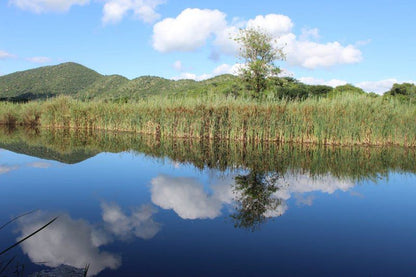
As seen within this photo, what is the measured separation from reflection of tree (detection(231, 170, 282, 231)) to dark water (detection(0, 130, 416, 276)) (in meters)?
0.02

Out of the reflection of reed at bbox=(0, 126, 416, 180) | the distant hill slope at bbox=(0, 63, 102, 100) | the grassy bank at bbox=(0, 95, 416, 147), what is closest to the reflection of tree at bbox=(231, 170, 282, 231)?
the reflection of reed at bbox=(0, 126, 416, 180)

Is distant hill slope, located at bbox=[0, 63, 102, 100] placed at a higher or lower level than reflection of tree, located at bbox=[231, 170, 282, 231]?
higher

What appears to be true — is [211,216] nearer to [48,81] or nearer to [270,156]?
[270,156]

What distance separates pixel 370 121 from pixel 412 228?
9.45 m

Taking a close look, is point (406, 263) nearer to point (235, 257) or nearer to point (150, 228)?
point (235, 257)

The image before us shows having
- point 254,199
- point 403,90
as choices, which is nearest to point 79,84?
point 403,90

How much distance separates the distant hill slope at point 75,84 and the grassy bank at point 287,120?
154ft

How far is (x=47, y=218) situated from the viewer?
169 inches

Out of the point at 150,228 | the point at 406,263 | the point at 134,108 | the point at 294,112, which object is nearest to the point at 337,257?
the point at 406,263

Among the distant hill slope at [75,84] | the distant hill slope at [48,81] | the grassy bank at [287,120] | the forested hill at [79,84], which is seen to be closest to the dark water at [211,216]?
the grassy bank at [287,120]

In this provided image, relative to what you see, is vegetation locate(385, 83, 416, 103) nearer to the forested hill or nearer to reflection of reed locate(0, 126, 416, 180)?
the forested hill

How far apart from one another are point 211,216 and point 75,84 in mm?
87395

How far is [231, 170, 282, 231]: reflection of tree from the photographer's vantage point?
443 centimetres

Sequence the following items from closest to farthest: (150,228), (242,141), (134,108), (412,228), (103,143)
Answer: (150,228), (412,228), (103,143), (242,141), (134,108)
